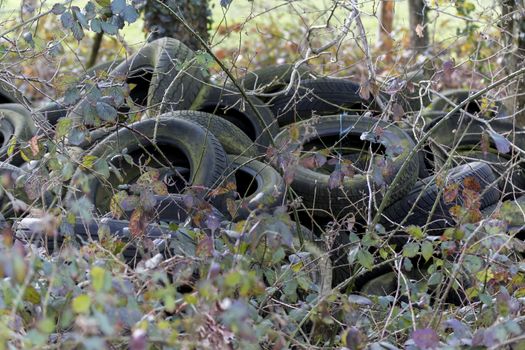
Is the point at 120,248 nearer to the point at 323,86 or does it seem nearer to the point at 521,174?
the point at 323,86

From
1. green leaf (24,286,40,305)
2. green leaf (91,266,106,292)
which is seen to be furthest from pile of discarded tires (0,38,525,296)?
green leaf (91,266,106,292)

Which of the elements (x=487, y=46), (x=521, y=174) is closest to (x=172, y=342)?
(x=521, y=174)

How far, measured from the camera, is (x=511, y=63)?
6945mm

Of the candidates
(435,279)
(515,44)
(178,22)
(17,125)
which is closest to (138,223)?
(435,279)

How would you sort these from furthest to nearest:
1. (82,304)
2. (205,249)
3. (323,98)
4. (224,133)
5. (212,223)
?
(323,98)
(224,133)
(212,223)
(205,249)
(82,304)

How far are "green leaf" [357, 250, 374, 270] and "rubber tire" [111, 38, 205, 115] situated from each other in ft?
7.07

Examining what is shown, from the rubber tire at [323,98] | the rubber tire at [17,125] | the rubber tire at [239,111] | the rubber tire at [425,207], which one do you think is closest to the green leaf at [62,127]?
the rubber tire at [17,125]

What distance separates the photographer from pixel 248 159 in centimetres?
515

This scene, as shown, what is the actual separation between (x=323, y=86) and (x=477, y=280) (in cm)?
288

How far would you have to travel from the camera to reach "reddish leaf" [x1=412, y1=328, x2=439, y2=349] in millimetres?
2746

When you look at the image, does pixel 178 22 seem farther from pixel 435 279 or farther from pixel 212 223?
pixel 435 279

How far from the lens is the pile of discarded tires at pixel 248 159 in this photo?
372 centimetres

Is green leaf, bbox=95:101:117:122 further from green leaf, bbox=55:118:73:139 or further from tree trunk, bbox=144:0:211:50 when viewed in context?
tree trunk, bbox=144:0:211:50

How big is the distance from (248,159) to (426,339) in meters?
2.54
